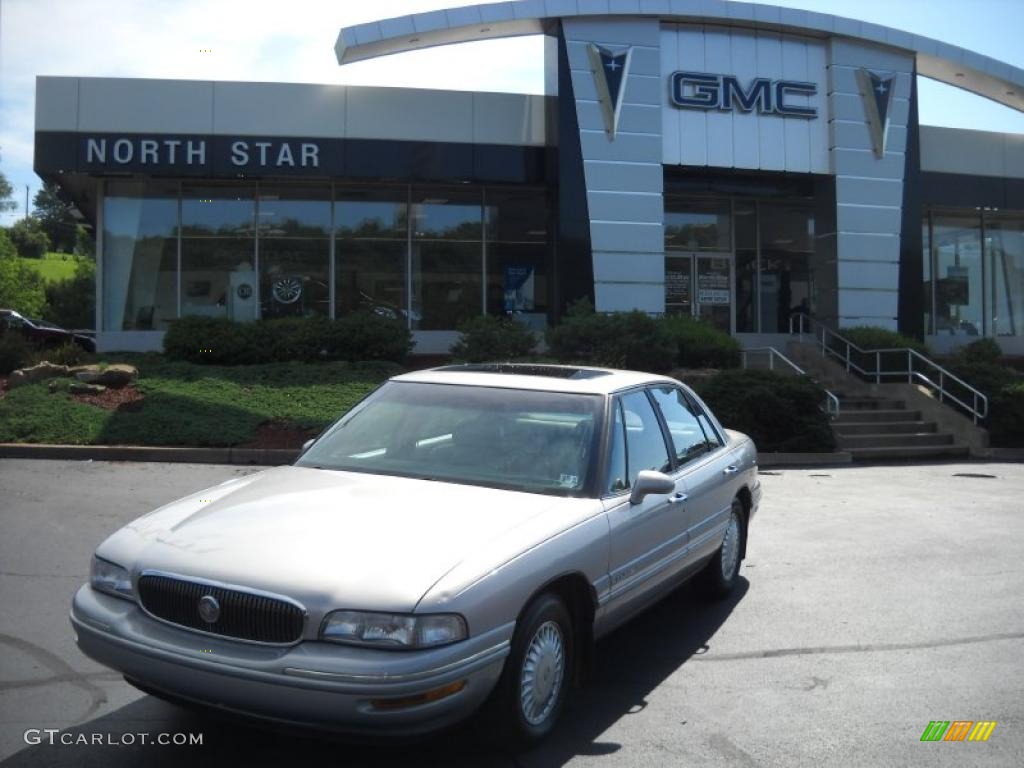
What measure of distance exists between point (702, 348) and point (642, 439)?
1320cm

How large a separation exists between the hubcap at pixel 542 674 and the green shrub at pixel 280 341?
13454 mm

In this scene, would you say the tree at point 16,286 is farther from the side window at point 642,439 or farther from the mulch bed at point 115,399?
the side window at point 642,439

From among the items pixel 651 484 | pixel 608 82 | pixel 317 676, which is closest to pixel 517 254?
pixel 608 82

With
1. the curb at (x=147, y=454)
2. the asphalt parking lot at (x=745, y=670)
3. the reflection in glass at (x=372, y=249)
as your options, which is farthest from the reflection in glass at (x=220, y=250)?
the asphalt parking lot at (x=745, y=670)

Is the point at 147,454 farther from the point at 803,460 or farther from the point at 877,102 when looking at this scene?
the point at 877,102

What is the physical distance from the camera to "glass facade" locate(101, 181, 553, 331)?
20.5m

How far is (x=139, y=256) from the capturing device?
20484 millimetres

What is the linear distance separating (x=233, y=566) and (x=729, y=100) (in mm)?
19425

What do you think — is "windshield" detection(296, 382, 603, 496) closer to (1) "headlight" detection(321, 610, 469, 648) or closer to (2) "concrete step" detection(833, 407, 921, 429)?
(1) "headlight" detection(321, 610, 469, 648)

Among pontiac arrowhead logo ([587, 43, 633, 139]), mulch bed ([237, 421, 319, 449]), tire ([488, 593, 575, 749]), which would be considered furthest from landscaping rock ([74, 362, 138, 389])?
tire ([488, 593, 575, 749])

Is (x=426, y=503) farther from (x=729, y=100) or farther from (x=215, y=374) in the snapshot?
(x=729, y=100)

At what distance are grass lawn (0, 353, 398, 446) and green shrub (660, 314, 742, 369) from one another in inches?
223

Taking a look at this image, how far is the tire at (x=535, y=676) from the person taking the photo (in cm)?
363

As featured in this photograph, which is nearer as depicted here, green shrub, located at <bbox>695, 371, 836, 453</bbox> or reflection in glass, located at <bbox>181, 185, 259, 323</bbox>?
green shrub, located at <bbox>695, 371, 836, 453</bbox>
